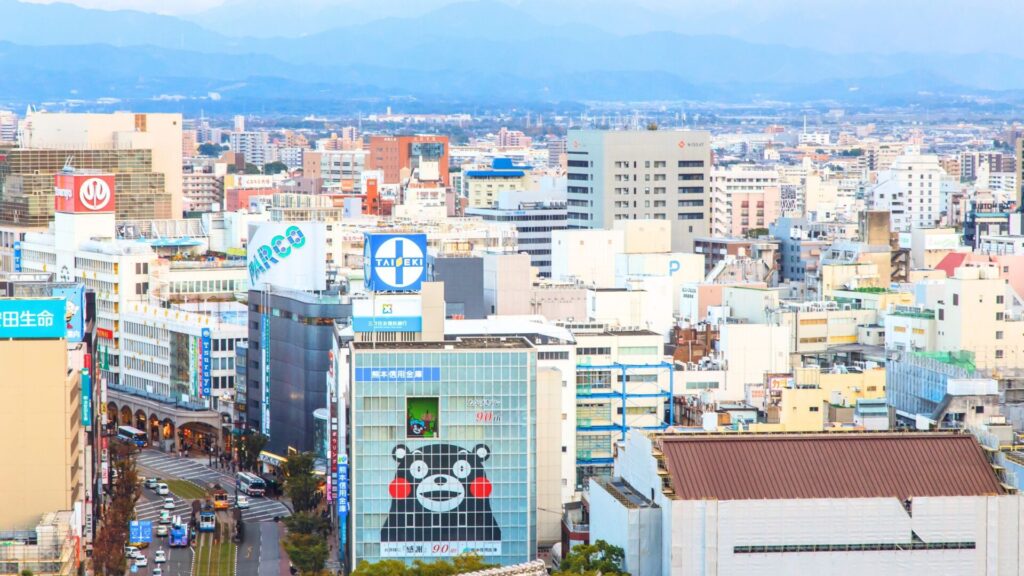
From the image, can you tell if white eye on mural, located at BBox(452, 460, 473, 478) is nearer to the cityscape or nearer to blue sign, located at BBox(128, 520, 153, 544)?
the cityscape

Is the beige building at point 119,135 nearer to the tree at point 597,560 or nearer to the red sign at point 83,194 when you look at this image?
the red sign at point 83,194

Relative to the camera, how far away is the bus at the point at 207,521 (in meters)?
64.3

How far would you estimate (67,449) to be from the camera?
5206 cm


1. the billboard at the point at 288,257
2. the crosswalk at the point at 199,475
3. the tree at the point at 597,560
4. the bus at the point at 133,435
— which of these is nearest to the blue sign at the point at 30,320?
the tree at the point at 597,560

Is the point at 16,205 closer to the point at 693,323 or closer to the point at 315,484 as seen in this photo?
the point at 693,323

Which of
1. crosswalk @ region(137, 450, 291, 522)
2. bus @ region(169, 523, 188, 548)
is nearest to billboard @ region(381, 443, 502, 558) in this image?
bus @ region(169, 523, 188, 548)

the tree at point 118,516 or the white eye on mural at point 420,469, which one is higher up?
the white eye on mural at point 420,469

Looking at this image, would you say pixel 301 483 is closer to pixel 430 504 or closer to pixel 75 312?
pixel 75 312

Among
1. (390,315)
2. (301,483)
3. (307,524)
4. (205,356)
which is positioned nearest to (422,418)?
(390,315)

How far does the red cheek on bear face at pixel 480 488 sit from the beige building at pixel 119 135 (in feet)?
236

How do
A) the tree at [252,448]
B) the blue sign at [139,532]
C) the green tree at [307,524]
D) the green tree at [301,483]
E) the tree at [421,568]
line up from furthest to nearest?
1. the tree at [252,448]
2. the green tree at [301,483]
3. the blue sign at [139,532]
4. the green tree at [307,524]
5. the tree at [421,568]

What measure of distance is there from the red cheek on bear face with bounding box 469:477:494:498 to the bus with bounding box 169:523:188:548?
40.1 ft

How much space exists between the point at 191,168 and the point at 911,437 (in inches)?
6101

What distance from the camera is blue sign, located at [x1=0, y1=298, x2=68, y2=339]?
52000 mm
